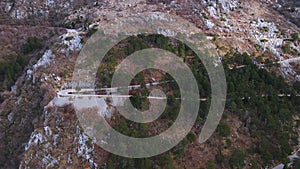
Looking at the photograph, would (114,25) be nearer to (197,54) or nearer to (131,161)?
(197,54)

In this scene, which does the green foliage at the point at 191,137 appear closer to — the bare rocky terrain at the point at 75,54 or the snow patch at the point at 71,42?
the bare rocky terrain at the point at 75,54

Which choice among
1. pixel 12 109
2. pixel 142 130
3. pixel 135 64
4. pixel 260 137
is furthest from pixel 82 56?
pixel 260 137

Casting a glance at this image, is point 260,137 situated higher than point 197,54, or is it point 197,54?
point 197,54

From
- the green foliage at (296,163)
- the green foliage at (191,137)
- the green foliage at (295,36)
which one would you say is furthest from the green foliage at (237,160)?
the green foliage at (295,36)

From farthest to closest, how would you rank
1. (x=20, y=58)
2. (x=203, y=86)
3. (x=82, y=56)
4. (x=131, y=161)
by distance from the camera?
1. (x=20, y=58)
2. (x=82, y=56)
3. (x=203, y=86)
4. (x=131, y=161)

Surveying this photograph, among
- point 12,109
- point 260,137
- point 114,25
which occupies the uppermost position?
point 114,25

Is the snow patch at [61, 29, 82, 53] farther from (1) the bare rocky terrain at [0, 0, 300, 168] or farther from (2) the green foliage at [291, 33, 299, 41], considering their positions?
(2) the green foliage at [291, 33, 299, 41]

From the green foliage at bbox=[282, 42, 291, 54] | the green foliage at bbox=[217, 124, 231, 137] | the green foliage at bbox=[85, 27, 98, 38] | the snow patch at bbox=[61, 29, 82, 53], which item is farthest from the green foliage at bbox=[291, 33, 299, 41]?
the snow patch at bbox=[61, 29, 82, 53]

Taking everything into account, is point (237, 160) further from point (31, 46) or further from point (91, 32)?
point (31, 46)

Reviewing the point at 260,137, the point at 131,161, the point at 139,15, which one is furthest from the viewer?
the point at 139,15
